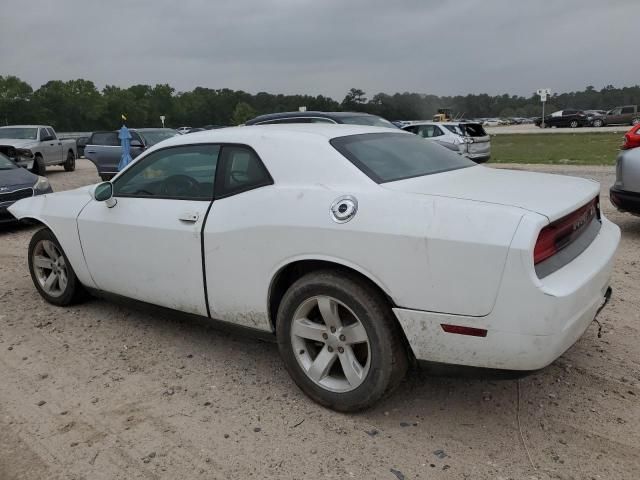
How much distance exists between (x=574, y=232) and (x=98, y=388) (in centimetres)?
286

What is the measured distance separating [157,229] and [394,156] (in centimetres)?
158

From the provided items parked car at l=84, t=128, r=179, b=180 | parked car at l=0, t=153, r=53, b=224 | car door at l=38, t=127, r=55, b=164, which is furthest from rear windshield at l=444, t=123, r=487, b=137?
car door at l=38, t=127, r=55, b=164

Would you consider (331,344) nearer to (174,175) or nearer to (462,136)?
(174,175)

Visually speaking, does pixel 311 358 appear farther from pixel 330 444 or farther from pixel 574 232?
pixel 574 232

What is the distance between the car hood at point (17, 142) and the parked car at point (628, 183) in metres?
15.5

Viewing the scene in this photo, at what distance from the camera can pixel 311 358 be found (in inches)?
123

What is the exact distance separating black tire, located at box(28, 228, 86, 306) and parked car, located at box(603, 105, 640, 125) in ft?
158

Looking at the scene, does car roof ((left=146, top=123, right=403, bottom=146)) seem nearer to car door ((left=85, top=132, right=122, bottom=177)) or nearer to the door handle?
the door handle

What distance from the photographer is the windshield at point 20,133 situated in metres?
17.1

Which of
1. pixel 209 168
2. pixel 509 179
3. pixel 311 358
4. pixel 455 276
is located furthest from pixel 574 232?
pixel 209 168

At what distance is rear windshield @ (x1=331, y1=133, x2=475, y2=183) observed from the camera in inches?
123

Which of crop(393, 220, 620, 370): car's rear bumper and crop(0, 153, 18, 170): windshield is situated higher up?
crop(0, 153, 18, 170): windshield

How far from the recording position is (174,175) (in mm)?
3801

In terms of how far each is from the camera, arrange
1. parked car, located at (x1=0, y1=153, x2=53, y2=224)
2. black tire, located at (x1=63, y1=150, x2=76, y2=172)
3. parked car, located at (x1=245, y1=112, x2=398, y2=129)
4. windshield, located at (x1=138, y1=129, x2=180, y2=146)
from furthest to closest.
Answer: black tire, located at (x1=63, y1=150, x2=76, y2=172), windshield, located at (x1=138, y1=129, x2=180, y2=146), parked car, located at (x1=245, y1=112, x2=398, y2=129), parked car, located at (x1=0, y1=153, x2=53, y2=224)
